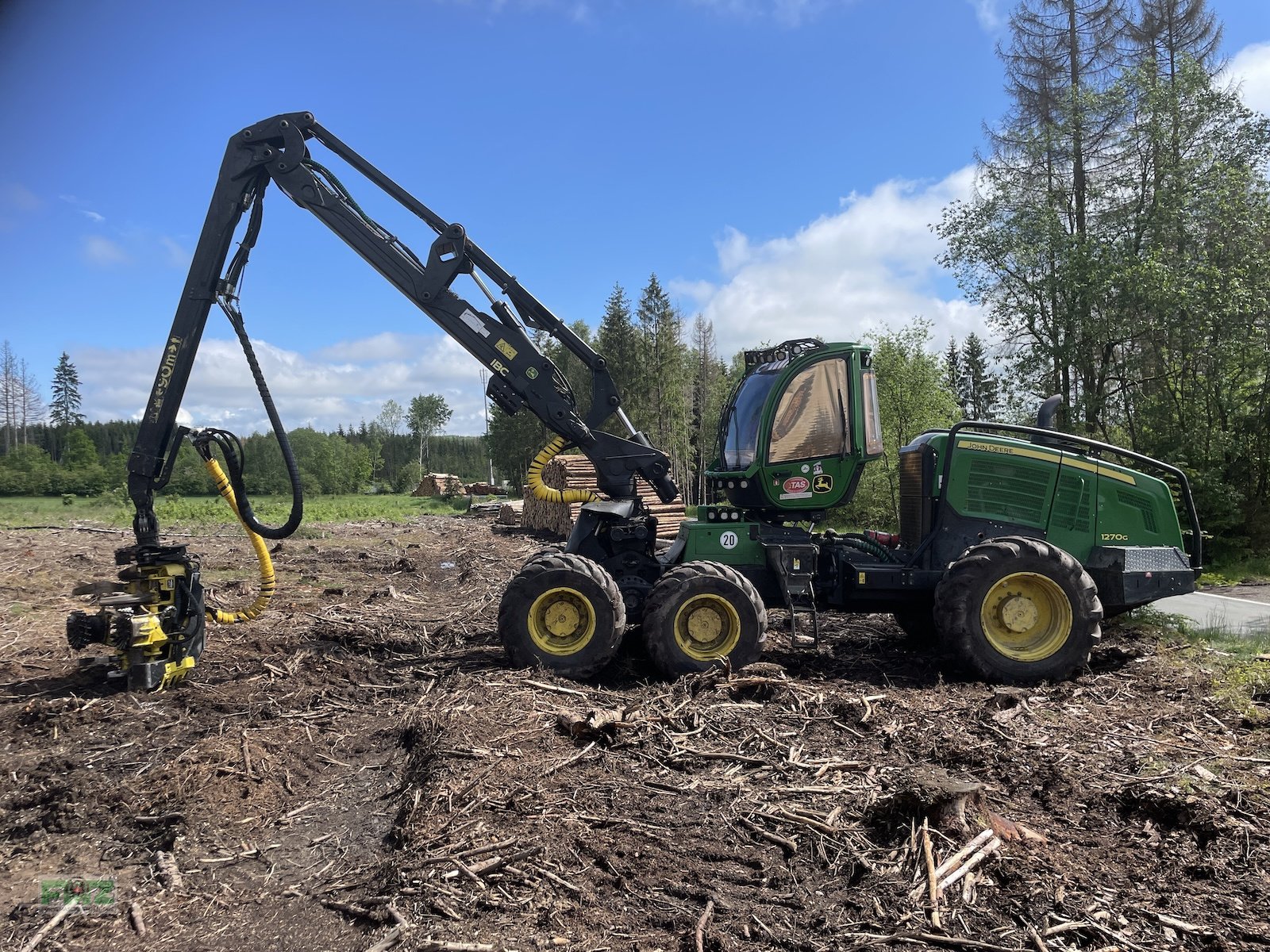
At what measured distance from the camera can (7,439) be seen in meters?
70.4

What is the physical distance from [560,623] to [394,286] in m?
3.56

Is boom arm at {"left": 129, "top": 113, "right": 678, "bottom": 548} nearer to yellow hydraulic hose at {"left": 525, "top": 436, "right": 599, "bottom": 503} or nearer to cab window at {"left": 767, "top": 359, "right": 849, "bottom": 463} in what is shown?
yellow hydraulic hose at {"left": 525, "top": 436, "right": 599, "bottom": 503}

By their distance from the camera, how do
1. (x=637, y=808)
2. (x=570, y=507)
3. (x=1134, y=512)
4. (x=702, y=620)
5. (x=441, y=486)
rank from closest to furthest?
(x=637, y=808) → (x=702, y=620) → (x=1134, y=512) → (x=570, y=507) → (x=441, y=486)

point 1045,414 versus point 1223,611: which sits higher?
point 1045,414

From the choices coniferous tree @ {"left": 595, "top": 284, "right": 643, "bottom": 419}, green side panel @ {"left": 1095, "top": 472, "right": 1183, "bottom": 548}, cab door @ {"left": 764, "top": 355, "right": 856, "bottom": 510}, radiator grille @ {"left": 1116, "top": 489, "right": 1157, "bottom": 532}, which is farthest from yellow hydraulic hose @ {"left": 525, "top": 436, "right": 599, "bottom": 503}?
coniferous tree @ {"left": 595, "top": 284, "right": 643, "bottom": 419}

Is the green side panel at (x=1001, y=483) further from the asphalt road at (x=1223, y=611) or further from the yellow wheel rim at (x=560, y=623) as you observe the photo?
the yellow wheel rim at (x=560, y=623)

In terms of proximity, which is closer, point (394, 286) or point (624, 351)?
point (394, 286)

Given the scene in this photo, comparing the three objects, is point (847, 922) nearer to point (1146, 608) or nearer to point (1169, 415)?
point (1146, 608)

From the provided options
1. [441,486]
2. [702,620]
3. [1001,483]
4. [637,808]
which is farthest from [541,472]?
[441,486]

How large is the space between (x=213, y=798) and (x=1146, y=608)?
32.4ft

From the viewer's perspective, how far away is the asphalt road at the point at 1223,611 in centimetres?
873

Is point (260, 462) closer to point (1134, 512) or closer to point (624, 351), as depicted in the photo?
point (624, 351)

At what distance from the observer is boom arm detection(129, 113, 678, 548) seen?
22.9 feet

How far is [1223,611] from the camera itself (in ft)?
32.7
